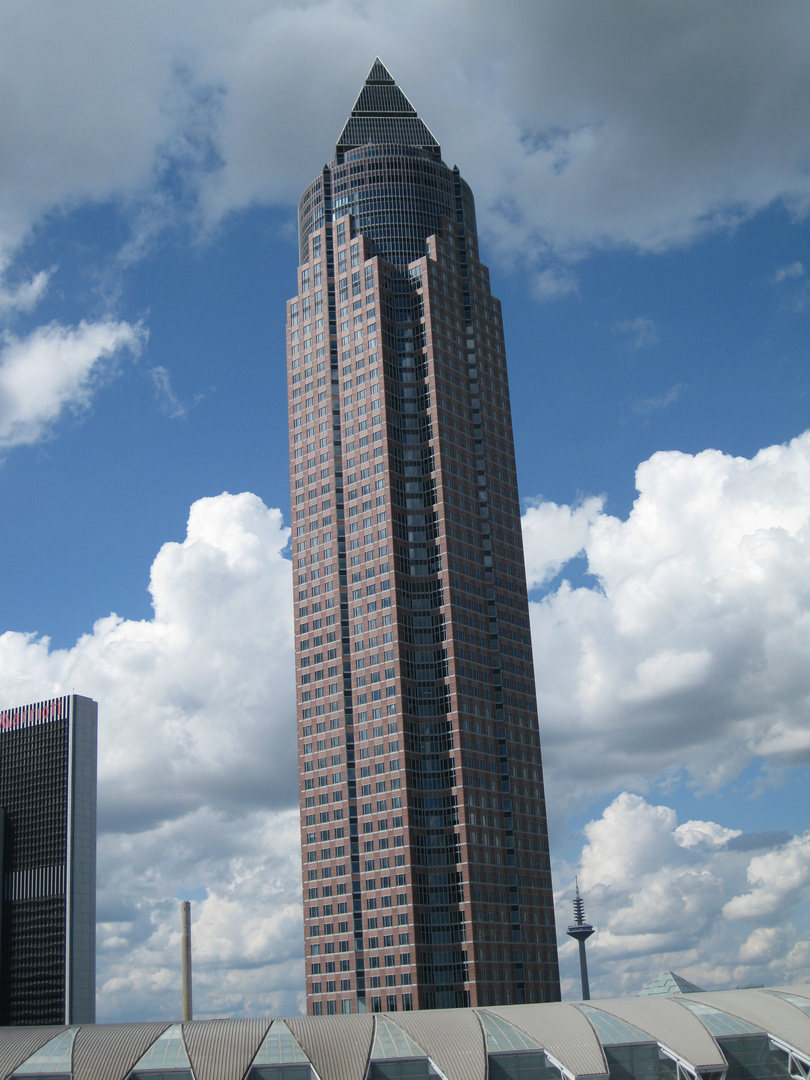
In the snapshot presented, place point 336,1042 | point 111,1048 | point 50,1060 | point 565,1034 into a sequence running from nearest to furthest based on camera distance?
1. point 50,1060
2. point 111,1048
3. point 336,1042
4. point 565,1034

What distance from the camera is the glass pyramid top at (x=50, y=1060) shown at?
12431 centimetres

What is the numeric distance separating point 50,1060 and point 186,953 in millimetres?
62559

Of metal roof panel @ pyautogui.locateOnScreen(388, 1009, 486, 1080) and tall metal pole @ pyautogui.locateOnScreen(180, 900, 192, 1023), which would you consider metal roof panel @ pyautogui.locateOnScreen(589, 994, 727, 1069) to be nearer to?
metal roof panel @ pyautogui.locateOnScreen(388, 1009, 486, 1080)

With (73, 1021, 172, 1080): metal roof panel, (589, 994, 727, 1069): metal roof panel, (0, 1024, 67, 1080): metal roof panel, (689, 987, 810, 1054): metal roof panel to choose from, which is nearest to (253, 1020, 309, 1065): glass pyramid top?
(73, 1021, 172, 1080): metal roof panel

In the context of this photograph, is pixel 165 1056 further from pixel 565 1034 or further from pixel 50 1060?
pixel 565 1034

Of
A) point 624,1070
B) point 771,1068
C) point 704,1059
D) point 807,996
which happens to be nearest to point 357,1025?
point 624,1070

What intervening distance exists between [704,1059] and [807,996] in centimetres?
2766

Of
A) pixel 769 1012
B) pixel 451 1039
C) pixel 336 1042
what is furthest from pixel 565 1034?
pixel 769 1012

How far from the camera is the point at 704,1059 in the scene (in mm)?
134125

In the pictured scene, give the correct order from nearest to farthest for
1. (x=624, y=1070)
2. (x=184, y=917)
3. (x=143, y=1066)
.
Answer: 1. (x=143, y=1066)
2. (x=624, y=1070)
3. (x=184, y=917)

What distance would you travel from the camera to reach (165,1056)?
12538 centimetres

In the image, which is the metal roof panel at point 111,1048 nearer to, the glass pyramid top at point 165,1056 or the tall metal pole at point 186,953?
the glass pyramid top at point 165,1056

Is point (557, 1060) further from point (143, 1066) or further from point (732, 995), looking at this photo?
point (143, 1066)

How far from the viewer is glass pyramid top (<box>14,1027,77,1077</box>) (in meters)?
124
